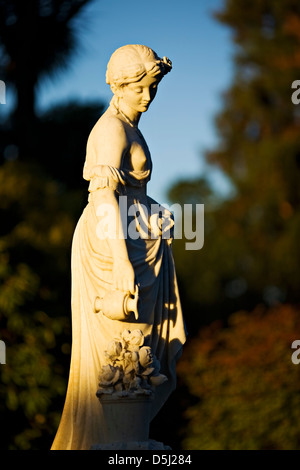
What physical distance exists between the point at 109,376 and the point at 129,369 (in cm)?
15

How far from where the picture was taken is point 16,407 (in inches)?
565

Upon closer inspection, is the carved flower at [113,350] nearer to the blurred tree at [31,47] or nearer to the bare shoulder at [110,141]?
the bare shoulder at [110,141]

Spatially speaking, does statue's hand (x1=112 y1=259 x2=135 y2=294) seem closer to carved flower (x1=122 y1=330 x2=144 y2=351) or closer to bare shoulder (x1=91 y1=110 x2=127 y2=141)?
carved flower (x1=122 y1=330 x2=144 y2=351)

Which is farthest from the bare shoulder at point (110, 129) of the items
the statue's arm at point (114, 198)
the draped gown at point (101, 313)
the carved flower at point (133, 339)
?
the carved flower at point (133, 339)

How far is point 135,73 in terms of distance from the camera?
7164 mm

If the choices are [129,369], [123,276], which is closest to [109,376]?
[129,369]

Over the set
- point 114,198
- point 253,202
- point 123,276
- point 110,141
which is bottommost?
point 123,276

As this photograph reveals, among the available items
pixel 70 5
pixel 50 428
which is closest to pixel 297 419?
pixel 50 428

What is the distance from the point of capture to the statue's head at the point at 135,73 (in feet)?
23.5

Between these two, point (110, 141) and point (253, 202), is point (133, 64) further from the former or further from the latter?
point (253, 202)

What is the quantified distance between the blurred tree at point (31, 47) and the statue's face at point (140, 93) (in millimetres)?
15900

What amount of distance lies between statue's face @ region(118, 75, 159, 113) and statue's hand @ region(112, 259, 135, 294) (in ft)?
4.39

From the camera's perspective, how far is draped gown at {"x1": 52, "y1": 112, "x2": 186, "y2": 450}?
687cm
